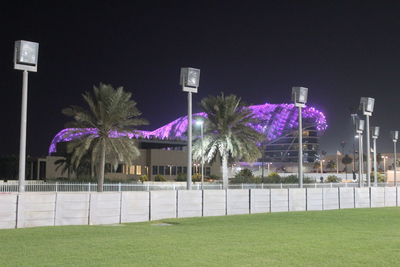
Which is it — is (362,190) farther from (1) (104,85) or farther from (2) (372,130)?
(1) (104,85)

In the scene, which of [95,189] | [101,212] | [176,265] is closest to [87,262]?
[176,265]

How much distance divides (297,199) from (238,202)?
432 centimetres

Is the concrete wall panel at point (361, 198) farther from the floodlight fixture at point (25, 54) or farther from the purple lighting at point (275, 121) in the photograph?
the purple lighting at point (275, 121)

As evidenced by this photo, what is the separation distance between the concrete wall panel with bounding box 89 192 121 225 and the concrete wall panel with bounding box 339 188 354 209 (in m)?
14.7

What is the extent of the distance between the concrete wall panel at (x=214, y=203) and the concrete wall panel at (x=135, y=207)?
296cm

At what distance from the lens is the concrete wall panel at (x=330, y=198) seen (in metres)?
27.6

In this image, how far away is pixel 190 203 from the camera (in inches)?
833

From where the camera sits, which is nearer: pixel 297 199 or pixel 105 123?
pixel 297 199

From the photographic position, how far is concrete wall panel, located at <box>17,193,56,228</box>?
16.1 meters

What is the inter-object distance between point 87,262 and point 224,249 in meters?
3.30

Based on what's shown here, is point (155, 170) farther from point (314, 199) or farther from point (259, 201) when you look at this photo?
point (259, 201)

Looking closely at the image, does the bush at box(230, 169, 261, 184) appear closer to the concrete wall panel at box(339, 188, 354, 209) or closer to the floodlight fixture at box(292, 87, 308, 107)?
the concrete wall panel at box(339, 188, 354, 209)

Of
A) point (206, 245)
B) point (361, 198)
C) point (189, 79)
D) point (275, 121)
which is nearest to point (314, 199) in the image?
point (361, 198)

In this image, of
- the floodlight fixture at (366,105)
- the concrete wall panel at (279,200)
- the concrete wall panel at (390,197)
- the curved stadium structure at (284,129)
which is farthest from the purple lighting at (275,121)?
the concrete wall panel at (279,200)
